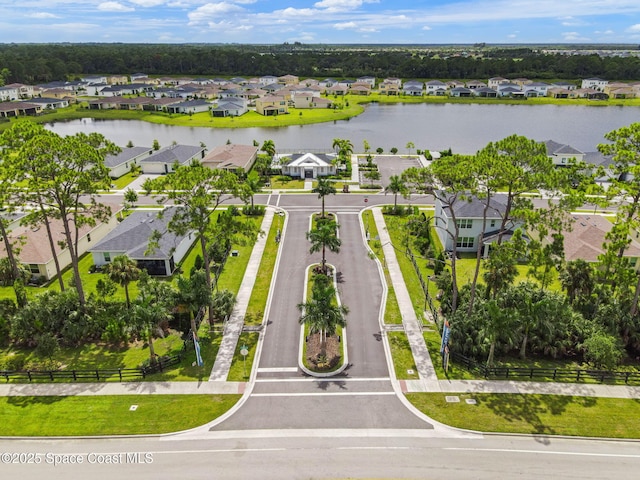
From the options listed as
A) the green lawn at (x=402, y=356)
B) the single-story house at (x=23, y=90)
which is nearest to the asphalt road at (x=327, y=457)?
the green lawn at (x=402, y=356)

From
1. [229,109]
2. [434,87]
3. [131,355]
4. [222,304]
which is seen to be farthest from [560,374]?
[434,87]

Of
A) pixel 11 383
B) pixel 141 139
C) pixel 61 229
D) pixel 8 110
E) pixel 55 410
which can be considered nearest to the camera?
pixel 55 410

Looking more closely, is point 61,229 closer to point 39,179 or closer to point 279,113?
point 39,179

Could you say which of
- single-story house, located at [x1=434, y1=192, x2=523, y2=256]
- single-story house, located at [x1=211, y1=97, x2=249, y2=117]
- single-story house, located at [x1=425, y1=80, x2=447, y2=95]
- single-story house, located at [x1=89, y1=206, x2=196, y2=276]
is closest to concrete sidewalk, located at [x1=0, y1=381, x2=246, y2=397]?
single-story house, located at [x1=89, y1=206, x2=196, y2=276]

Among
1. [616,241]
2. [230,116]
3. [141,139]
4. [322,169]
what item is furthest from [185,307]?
[230,116]

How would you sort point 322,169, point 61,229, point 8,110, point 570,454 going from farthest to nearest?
1. point 8,110
2. point 322,169
3. point 61,229
4. point 570,454

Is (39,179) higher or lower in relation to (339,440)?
higher

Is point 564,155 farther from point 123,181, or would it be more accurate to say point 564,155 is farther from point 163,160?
point 123,181

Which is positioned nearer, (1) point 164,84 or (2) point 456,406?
(2) point 456,406
